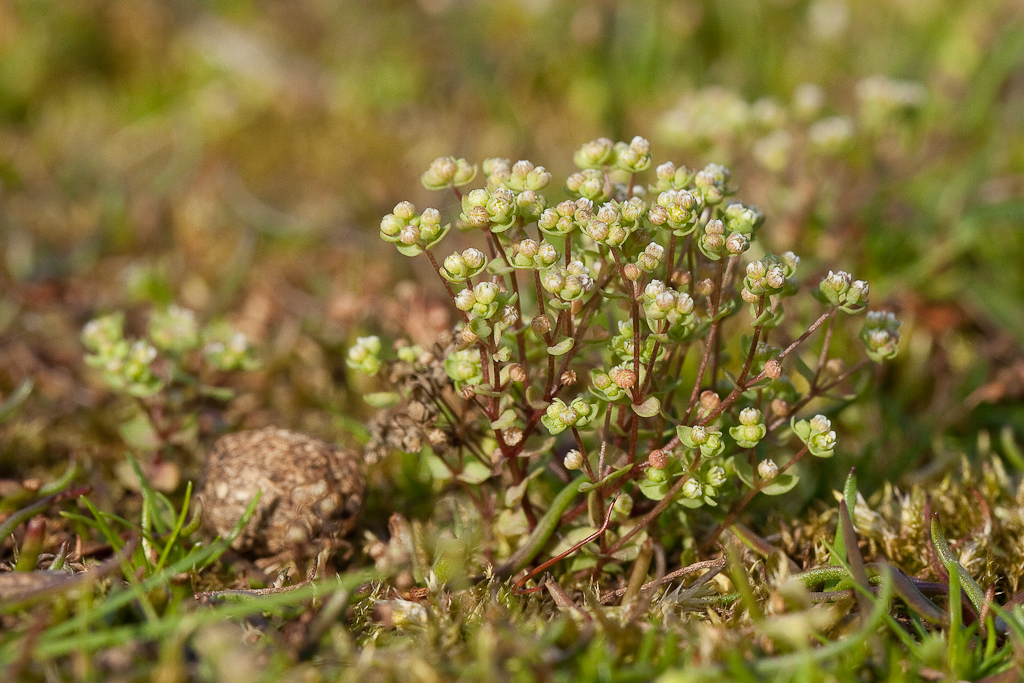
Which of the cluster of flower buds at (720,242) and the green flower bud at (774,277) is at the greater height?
the cluster of flower buds at (720,242)

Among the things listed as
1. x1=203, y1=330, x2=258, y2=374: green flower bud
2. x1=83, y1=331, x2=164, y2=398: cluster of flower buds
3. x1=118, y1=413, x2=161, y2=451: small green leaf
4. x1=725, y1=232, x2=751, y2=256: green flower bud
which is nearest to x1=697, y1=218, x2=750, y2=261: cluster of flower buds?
x1=725, y1=232, x2=751, y2=256: green flower bud

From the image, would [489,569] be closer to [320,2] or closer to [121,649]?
[121,649]

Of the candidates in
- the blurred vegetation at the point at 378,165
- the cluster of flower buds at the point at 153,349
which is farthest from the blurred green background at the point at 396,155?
the cluster of flower buds at the point at 153,349

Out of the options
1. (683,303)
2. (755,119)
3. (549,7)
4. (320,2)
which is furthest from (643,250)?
(320,2)

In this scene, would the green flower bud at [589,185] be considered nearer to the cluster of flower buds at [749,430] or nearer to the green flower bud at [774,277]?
the green flower bud at [774,277]

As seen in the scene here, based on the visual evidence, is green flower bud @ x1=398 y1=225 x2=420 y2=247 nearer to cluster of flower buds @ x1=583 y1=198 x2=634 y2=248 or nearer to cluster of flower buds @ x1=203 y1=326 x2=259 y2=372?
cluster of flower buds @ x1=583 y1=198 x2=634 y2=248

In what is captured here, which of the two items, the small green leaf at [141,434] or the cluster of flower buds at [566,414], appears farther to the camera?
the small green leaf at [141,434]
